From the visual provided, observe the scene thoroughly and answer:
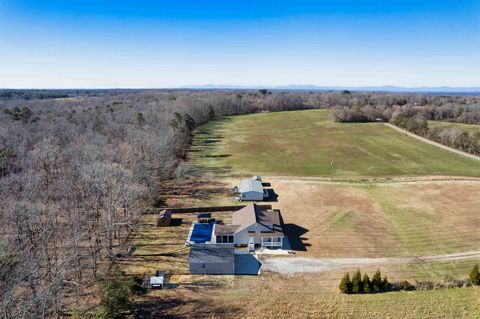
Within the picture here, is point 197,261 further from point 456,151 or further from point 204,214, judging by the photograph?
point 456,151

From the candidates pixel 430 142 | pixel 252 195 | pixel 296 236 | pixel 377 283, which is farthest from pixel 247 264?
pixel 430 142

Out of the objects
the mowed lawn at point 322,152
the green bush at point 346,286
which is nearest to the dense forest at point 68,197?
the mowed lawn at point 322,152

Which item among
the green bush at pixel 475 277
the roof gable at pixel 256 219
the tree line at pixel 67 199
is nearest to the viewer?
the tree line at pixel 67 199

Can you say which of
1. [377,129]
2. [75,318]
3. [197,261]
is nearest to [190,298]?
[197,261]

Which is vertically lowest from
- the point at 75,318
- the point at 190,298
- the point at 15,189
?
the point at 190,298

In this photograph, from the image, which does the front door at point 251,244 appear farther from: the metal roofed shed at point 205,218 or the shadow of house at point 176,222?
the shadow of house at point 176,222

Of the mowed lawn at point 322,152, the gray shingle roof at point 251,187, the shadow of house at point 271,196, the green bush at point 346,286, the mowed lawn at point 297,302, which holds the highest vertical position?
the mowed lawn at point 322,152

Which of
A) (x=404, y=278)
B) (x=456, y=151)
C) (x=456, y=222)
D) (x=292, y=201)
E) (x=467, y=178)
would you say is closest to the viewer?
(x=404, y=278)

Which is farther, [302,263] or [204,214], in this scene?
[204,214]
